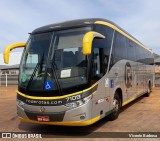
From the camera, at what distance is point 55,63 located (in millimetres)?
6750

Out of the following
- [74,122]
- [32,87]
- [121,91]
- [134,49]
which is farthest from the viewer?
[134,49]

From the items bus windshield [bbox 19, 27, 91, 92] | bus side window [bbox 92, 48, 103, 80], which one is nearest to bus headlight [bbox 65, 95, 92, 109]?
bus windshield [bbox 19, 27, 91, 92]

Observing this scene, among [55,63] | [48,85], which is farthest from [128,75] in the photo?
[48,85]

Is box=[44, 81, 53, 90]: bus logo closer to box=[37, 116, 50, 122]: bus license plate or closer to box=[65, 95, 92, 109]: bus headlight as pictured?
box=[65, 95, 92, 109]: bus headlight

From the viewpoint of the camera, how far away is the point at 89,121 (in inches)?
256

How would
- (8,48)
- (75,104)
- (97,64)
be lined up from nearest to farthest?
(75,104) → (97,64) → (8,48)

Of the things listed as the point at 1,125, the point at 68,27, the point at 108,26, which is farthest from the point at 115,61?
the point at 1,125

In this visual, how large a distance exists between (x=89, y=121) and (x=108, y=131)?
0.97 metres

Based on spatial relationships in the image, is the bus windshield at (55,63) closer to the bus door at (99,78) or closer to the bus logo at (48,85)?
the bus logo at (48,85)

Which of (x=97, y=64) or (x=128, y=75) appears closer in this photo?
(x=97, y=64)

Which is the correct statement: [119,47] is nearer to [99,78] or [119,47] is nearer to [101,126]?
[99,78]

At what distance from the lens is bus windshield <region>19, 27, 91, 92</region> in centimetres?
653

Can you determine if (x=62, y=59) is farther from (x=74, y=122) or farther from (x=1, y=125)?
(x=1, y=125)

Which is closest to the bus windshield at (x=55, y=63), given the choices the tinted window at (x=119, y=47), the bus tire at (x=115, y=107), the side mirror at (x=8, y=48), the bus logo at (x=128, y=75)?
the side mirror at (x=8, y=48)
